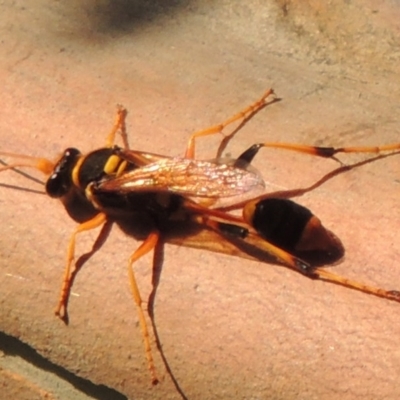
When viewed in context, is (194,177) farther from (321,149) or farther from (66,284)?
(66,284)

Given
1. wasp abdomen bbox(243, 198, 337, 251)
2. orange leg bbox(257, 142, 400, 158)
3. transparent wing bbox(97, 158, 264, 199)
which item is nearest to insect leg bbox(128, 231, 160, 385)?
transparent wing bbox(97, 158, 264, 199)

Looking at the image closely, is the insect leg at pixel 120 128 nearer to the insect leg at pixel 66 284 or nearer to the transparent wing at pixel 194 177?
the transparent wing at pixel 194 177

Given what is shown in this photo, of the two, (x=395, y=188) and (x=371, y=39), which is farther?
(x=371, y=39)

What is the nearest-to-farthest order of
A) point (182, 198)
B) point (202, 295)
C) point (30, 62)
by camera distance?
point (202, 295) → point (182, 198) → point (30, 62)

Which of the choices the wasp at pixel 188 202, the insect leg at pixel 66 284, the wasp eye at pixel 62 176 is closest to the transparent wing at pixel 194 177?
the wasp at pixel 188 202

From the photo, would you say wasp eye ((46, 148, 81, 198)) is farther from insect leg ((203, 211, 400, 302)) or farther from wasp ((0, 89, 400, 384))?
insect leg ((203, 211, 400, 302))

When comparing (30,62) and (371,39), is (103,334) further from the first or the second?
(371,39)

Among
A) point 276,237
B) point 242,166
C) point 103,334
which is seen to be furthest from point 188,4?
point 103,334
